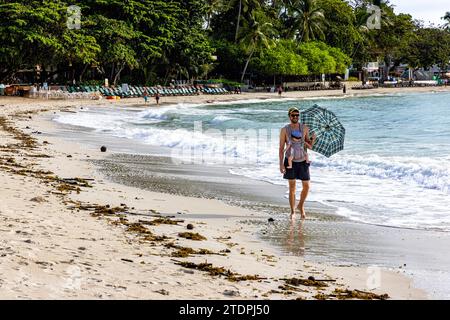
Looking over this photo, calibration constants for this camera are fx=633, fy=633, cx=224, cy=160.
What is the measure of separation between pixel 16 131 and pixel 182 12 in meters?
46.2

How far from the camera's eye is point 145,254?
6.19 meters

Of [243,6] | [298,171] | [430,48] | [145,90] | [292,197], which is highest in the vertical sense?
[243,6]

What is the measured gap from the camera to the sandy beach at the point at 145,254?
5.03 m

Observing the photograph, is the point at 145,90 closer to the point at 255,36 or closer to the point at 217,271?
the point at 255,36

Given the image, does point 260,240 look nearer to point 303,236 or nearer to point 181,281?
point 303,236

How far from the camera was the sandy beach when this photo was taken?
16.5 feet

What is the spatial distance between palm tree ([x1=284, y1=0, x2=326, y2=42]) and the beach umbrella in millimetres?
71071

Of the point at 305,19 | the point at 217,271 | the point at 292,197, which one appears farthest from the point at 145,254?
the point at 305,19

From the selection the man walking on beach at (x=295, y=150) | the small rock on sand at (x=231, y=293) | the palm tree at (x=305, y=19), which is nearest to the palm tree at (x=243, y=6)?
the palm tree at (x=305, y=19)

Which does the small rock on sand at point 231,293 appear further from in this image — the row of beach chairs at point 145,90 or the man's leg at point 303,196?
the row of beach chairs at point 145,90

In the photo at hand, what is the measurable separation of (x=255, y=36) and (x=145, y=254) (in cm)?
6565

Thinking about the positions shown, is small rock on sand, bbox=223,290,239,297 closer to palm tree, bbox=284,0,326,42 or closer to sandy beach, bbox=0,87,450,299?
sandy beach, bbox=0,87,450,299

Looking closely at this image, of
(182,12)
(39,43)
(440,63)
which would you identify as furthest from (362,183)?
(440,63)

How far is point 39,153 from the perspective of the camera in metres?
15.3
